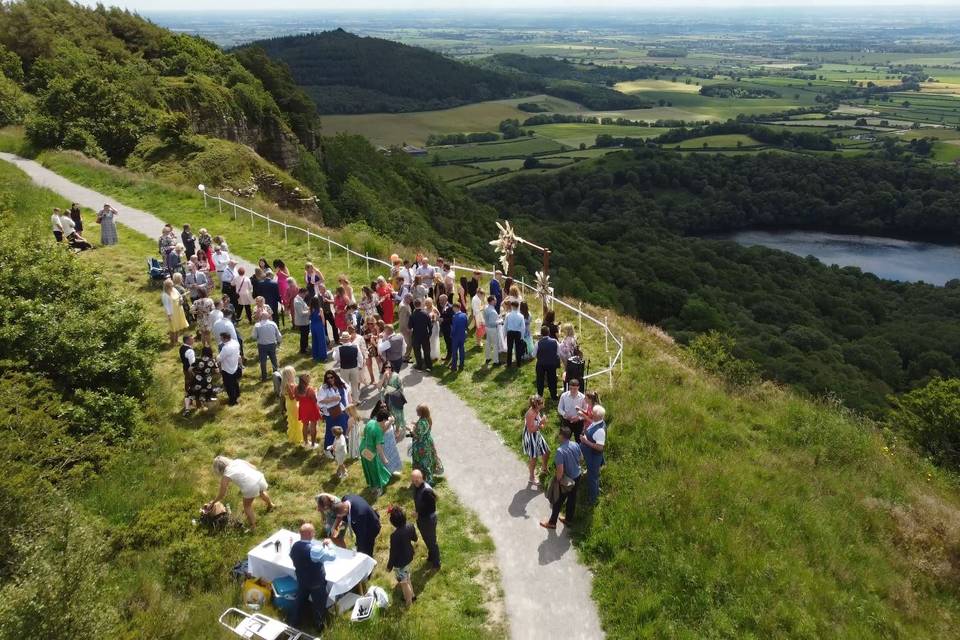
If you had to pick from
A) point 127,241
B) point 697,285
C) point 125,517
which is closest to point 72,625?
point 125,517

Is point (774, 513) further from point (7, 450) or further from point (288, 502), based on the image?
point (7, 450)

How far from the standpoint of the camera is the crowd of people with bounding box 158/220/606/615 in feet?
31.4

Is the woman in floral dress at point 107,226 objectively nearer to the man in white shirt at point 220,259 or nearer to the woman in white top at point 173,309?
the man in white shirt at point 220,259

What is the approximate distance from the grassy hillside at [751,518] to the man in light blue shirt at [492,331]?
48 centimetres

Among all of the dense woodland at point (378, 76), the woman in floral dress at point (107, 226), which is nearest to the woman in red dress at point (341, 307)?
the woman in floral dress at point (107, 226)

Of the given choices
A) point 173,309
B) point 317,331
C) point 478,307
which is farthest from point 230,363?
point 478,307

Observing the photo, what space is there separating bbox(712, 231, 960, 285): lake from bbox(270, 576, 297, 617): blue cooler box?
105824 mm

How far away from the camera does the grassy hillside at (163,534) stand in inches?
269

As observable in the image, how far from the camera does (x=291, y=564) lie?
8.38 metres

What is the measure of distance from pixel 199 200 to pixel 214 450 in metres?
17.9

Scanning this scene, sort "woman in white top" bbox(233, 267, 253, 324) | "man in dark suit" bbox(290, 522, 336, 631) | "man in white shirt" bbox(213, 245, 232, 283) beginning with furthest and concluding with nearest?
1. "man in white shirt" bbox(213, 245, 232, 283)
2. "woman in white top" bbox(233, 267, 253, 324)
3. "man in dark suit" bbox(290, 522, 336, 631)

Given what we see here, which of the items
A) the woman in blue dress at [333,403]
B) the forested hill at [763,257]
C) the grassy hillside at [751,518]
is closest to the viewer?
the grassy hillside at [751,518]

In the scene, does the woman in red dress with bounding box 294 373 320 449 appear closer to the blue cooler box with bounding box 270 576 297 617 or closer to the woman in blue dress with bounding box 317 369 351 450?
the woman in blue dress with bounding box 317 369 351 450

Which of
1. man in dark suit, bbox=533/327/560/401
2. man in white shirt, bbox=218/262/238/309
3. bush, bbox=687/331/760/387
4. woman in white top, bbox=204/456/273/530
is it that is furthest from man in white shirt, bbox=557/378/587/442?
man in white shirt, bbox=218/262/238/309
